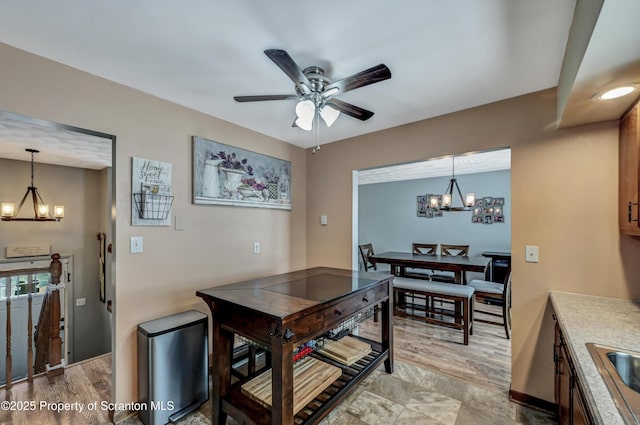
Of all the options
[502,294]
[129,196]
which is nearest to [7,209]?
[129,196]

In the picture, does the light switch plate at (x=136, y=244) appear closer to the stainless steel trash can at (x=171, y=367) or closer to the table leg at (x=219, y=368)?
the stainless steel trash can at (x=171, y=367)

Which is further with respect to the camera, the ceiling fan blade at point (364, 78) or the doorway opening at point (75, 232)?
the doorway opening at point (75, 232)

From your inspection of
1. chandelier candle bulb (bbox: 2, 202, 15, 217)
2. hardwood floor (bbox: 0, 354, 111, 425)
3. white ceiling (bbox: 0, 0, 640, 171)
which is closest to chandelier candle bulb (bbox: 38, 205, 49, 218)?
chandelier candle bulb (bbox: 2, 202, 15, 217)

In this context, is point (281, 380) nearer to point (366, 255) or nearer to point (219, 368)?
point (219, 368)

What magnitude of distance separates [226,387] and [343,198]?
214cm

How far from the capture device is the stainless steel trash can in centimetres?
181

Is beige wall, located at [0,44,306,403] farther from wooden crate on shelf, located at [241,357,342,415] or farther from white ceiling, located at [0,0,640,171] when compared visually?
wooden crate on shelf, located at [241,357,342,415]

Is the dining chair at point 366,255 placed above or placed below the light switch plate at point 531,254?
below

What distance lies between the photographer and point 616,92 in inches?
54.7

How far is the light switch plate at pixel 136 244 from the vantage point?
1.99 m

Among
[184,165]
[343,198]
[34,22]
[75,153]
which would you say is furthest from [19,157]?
[343,198]

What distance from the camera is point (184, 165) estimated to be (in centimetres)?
233

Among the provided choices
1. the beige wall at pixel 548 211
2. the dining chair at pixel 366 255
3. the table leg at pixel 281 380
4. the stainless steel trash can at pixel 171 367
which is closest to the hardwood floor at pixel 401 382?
the stainless steel trash can at pixel 171 367

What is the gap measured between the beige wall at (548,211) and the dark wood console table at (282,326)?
1.11 metres
